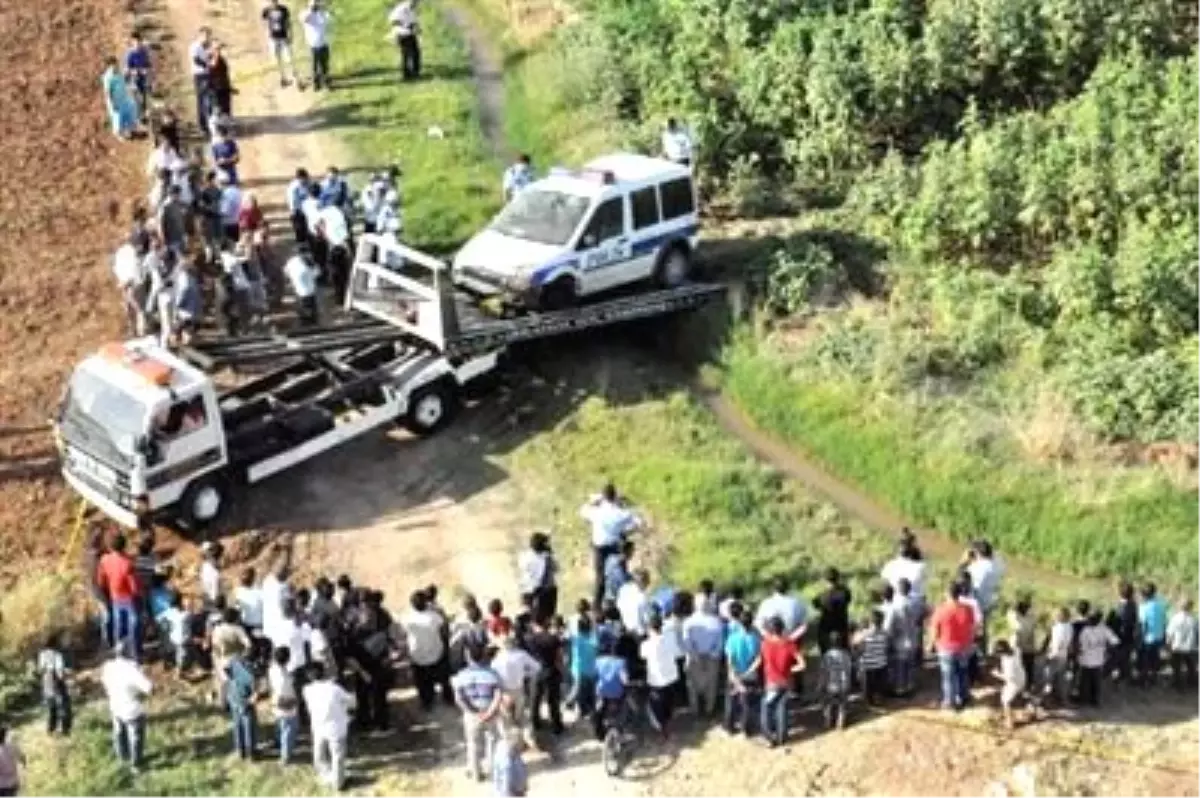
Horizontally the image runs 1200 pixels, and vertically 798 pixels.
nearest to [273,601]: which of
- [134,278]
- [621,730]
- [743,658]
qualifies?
[621,730]

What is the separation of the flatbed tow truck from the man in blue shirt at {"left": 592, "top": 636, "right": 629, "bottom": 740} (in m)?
5.99

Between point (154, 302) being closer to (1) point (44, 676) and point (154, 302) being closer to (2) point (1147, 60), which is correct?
(1) point (44, 676)

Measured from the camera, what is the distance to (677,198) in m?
29.3

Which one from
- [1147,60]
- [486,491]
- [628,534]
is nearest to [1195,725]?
[628,534]

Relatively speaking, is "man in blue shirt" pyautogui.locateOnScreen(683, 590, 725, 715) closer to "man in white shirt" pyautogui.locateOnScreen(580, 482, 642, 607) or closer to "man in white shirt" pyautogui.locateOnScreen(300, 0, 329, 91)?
"man in white shirt" pyautogui.locateOnScreen(580, 482, 642, 607)

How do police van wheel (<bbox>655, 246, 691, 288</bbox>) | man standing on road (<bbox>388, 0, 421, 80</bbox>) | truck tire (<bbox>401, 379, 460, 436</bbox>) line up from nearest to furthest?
1. truck tire (<bbox>401, 379, 460, 436</bbox>)
2. police van wheel (<bbox>655, 246, 691, 288</bbox>)
3. man standing on road (<bbox>388, 0, 421, 80</bbox>)

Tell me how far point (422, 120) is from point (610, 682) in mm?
15906

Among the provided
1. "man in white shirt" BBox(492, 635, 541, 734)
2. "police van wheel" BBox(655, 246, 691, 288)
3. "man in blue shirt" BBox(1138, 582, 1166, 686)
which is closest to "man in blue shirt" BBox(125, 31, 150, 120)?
"police van wheel" BBox(655, 246, 691, 288)

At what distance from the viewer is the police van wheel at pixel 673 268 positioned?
96.7 ft

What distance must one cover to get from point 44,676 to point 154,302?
6844 millimetres

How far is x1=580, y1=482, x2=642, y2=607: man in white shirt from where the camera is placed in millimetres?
23781

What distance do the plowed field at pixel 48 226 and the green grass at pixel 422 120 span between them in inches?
146

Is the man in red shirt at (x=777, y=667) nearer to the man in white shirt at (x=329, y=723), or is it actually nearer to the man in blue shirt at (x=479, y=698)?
the man in blue shirt at (x=479, y=698)

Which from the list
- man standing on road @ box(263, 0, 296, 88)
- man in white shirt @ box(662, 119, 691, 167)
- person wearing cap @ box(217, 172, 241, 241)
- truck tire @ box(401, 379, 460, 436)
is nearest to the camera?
truck tire @ box(401, 379, 460, 436)
